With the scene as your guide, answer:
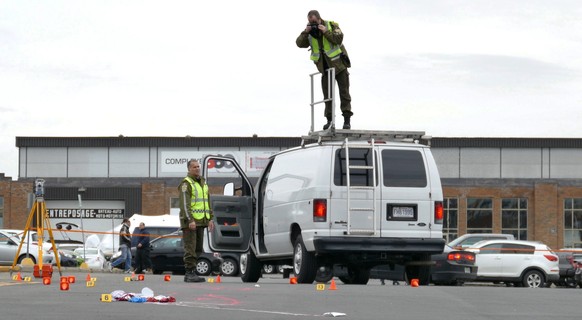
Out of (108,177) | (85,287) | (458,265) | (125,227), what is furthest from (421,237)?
(108,177)

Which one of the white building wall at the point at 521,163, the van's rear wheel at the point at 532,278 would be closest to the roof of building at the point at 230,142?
the white building wall at the point at 521,163

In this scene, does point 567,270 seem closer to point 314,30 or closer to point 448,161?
point 314,30

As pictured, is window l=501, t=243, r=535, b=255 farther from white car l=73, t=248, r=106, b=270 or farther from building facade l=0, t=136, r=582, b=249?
building facade l=0, t=136, r=582, b=249

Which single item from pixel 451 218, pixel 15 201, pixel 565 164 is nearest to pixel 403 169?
pixel 451 218

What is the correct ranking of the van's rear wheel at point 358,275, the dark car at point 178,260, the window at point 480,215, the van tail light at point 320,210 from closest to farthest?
1. the van tail light at point 320,210
2. the van's rear wheel at point 358,275
3. the dark car at point 178,260
4. the window at point 480,215

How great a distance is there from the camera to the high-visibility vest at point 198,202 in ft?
60.4

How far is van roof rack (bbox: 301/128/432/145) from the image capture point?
725 inches

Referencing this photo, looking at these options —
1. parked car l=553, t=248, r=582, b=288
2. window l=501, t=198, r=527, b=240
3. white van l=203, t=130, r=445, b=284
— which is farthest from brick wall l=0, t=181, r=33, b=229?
white van l=203, t=130, r=445, b=284

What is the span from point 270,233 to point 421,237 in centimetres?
276

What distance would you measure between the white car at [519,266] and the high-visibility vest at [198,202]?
1482 cm

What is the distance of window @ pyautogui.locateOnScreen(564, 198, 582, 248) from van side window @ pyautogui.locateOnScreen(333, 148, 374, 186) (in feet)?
170

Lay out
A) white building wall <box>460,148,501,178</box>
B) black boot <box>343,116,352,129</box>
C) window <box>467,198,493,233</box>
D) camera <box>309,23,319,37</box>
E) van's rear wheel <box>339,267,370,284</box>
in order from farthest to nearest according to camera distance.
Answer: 1. white building wall <box>460,148,501,178</box>
2. window <box>467,198,493,233</box>
3. van's rear wheel <box>339,267,370,284</box>
4. black boot <box>343,116,352,129</box>
5. camera <box>309,23,319,37</box>

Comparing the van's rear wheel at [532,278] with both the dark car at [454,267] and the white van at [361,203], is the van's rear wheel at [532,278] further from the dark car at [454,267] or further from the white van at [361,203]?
the white van at [361,203]

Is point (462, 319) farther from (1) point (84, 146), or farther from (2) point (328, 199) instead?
(1) point (84, 146)
